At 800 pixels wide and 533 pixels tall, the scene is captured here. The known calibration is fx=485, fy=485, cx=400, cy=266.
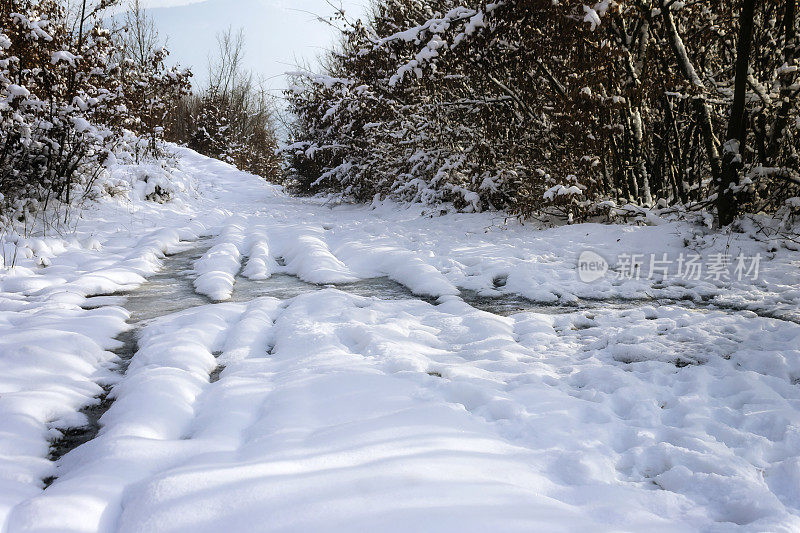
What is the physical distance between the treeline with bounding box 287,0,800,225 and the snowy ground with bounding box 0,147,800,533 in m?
1.13

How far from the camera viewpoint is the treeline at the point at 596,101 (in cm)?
451

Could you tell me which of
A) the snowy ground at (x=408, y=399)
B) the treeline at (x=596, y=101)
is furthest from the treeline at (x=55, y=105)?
the treeline at (x=596, y=101)

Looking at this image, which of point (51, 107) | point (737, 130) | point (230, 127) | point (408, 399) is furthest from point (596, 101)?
point (230, 127)

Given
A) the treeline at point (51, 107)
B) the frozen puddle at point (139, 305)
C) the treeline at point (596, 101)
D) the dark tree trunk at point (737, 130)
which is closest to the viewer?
the frozen puddle at point (139, 305)

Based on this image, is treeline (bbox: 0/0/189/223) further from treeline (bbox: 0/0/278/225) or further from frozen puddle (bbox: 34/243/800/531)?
frozen puddle (bbox: 34/243/800/531)

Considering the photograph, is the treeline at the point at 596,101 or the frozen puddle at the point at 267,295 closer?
the frozen puddle at the point at 267,295

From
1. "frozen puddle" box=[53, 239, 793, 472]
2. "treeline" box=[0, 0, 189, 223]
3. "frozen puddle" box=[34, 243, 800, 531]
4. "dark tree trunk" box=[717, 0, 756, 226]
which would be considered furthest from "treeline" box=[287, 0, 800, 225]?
"treeline" box=[0, 0, 189, 223]

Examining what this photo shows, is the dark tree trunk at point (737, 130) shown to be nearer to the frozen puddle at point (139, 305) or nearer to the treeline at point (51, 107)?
the frozen puddle at point (139, 305)

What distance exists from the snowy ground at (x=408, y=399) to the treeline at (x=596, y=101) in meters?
1.13

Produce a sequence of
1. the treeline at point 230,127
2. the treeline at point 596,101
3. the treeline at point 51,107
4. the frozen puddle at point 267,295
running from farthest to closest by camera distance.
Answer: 1. the treeline at point 230,127
2. the treeline at point 51,107
3. the treeline at point 596,101
4. the frozen puddle at point 267,295

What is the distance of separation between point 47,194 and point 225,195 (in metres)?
8.07

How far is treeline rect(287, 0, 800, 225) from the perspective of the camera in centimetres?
451

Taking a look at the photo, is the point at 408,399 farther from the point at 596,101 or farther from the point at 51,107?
the point at 51,107

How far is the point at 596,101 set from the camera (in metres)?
5.35
